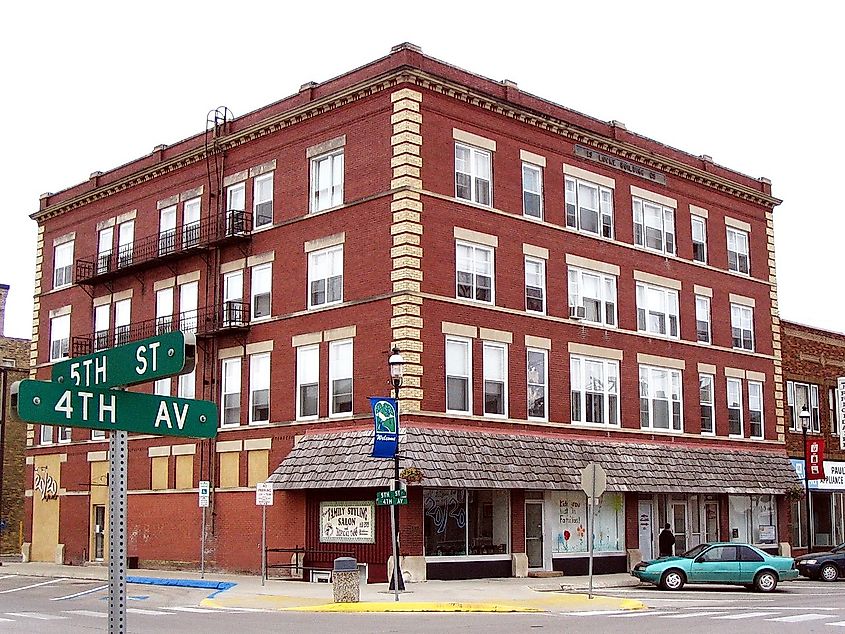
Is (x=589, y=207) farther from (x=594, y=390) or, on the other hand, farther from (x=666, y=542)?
(x=666, y=542)

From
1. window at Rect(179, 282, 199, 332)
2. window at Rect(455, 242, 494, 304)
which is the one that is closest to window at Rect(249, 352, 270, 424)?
window at Rect(179, 282, 199, 332)

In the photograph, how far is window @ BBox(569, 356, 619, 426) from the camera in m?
38.3

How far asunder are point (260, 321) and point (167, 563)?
367 inches

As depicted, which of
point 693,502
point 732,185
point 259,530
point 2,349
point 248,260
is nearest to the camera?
point 259,530

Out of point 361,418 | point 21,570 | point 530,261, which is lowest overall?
point 21,570

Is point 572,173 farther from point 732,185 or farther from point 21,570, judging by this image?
point 21,570

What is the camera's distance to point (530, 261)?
3738 centimetres

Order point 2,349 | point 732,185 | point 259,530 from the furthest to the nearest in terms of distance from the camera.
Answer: point 2,349
point 732,185
point 259,530

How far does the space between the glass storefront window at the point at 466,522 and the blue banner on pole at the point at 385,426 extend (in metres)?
5.05

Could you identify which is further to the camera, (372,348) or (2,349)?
(2,349)

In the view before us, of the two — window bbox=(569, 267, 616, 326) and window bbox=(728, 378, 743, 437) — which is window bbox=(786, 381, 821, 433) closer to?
window bbox=(728, 378, 743, 437)

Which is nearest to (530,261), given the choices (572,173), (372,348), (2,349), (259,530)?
(572,173)

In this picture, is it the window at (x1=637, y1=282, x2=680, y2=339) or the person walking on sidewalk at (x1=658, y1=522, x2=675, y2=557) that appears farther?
the window at (x1=637, y1=282, x2=680, y2=339)

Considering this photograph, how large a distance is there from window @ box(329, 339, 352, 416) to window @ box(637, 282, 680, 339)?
12.1 meters
